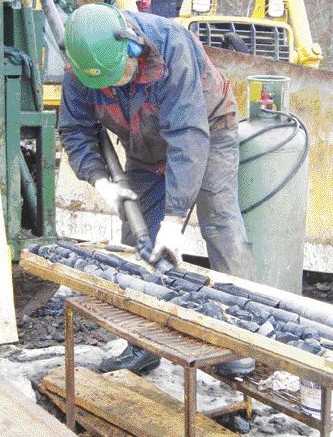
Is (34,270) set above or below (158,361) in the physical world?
above

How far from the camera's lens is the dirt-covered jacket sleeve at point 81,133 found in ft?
14.6

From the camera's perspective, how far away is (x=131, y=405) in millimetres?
4020

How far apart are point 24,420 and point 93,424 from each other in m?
1.41

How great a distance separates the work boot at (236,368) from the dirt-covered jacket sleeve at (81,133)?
1180 mm

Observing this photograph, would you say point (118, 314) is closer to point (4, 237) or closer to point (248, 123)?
point (4, 237)

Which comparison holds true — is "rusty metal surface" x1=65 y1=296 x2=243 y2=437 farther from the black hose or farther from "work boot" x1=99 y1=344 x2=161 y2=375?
the black hose

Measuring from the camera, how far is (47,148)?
5.31 m

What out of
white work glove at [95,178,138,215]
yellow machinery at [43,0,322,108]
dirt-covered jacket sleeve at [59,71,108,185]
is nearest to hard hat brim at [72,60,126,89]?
dirt-covered jacket sleeve at [59,71,108,185]

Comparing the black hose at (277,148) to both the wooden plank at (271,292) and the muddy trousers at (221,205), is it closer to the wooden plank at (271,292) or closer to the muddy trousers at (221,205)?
the muddy trousers at (221,205)

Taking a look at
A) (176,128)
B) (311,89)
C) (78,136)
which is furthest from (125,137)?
(311,89)

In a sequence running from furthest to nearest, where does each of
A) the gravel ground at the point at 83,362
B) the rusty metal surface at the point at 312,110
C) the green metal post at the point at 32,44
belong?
the rusty metal surface at the point at 312,110 < the green metal post at the point at 32,44 < the gravel ground at the point at 83,362

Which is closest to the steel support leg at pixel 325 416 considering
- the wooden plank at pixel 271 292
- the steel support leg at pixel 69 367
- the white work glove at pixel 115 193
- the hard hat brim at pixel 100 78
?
the wooden plank at pixel 271 292

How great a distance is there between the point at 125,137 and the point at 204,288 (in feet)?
4.04

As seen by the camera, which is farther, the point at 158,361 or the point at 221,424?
the point at 158,361
